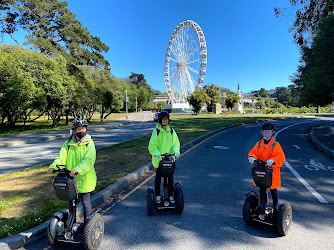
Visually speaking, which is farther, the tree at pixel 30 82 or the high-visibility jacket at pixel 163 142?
the tree at pixel 30 82

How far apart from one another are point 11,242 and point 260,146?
3.77m

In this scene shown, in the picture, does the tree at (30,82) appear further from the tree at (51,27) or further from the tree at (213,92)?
the tree at (213,92)

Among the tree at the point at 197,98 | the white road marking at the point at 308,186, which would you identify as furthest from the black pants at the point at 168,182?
the tree at the point at 197,98

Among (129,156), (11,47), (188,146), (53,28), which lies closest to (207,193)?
(129,156)

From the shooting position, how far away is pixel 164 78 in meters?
66.9

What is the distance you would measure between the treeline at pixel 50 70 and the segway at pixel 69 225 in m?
19.2

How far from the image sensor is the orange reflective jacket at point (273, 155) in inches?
135

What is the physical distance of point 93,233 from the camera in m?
3.10

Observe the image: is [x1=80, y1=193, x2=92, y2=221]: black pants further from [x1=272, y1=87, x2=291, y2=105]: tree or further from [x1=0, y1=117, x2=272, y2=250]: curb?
[x1=272, y1=87, x2=291, y2=105]: tree

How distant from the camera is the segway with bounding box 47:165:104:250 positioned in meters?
2.91

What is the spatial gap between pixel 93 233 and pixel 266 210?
2507 mm

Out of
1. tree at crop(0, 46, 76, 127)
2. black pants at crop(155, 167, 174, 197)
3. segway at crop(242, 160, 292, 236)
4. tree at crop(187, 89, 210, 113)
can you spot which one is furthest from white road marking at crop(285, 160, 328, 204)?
tree at crop(187, 89, 210, 113)

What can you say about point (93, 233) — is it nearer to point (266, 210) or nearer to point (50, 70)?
point (266, 210)

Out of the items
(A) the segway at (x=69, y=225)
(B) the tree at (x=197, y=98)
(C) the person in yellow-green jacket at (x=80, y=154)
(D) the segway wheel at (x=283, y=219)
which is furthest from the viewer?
(B) the tree at (x=197, y=98)
